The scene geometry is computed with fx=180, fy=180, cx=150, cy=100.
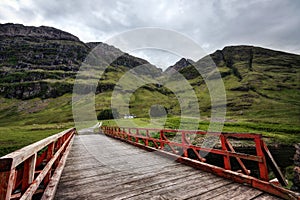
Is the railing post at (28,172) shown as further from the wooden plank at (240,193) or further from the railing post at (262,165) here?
the railing post at (262,165)

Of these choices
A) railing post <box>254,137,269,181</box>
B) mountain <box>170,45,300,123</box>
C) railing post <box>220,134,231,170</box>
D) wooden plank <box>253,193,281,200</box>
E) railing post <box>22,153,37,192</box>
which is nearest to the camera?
railing post <box>22,153,37,192</box>

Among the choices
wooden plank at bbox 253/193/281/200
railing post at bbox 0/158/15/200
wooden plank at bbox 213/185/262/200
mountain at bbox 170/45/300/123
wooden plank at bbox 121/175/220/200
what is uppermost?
mountain at bbox 170/45/300/123

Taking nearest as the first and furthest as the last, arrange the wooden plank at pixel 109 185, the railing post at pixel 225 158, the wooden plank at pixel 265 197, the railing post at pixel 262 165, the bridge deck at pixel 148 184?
1. the wooden plank at pixel 265 197
2. the bridge deck at pixel 148 184
3. the wooden plank at pixel 109 185
4. the railing post at pixel 262 165
5. the railing post at pixel 225 158

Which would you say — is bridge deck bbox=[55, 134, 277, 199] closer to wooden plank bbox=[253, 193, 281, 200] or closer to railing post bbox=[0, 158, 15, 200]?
wooden plank bbox=[253, 193, 281, 200]

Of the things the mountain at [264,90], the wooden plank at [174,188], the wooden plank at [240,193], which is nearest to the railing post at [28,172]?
the wooden plank at [174,188]

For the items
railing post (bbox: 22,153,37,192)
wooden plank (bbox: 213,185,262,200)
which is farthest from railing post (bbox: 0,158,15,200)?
wooden plank (bbox: 213,185,262,200)

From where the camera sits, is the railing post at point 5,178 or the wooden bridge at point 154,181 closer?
the railing post at point 5,178

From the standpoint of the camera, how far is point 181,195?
13.3 feet

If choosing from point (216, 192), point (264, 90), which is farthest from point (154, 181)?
point (264, 90)

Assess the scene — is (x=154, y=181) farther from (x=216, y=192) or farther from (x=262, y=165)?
(x=262, y=165)

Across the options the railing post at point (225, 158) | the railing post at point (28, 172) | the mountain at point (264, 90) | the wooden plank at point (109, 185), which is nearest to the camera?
the railing post at point (28, 172)

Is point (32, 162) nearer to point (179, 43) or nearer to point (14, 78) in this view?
point (179, 43)

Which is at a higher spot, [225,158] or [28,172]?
[28,172]

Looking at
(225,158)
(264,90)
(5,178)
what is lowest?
(225,158)
